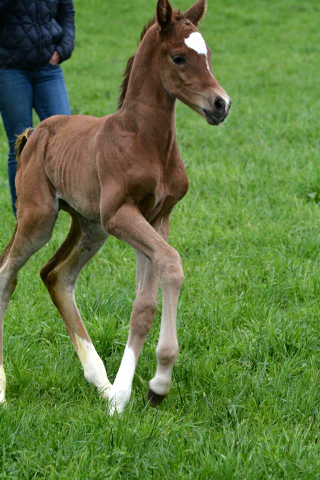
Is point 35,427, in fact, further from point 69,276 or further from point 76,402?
point 69,276

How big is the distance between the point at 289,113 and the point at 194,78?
302 inches

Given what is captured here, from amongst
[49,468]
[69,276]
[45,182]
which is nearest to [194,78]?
[45,182]

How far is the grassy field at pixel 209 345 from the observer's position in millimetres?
2986

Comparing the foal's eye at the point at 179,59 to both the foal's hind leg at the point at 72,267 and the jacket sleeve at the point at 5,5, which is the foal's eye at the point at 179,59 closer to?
the foal's hind leg at the point at 72,267

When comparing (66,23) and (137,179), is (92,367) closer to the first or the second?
(137,179)

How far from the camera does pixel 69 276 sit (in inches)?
165

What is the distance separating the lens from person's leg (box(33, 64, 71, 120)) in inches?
235

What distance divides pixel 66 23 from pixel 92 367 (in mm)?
3350

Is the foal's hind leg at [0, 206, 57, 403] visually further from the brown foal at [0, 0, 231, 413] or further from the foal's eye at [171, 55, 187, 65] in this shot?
the foal's eye at [171, 55, 187, 65]

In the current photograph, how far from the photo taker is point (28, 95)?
19.6ft

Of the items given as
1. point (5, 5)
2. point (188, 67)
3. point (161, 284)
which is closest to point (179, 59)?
point (188, 67)

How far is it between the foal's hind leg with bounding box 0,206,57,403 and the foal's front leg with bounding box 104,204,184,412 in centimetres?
58

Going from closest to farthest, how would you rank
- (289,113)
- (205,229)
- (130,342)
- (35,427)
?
1. (35,427)
2. (130,342)
3. (205,229)
4. (289,113)

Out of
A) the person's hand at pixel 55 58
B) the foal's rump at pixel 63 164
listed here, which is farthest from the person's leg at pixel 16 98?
the foal's rump at pixel 63 164
